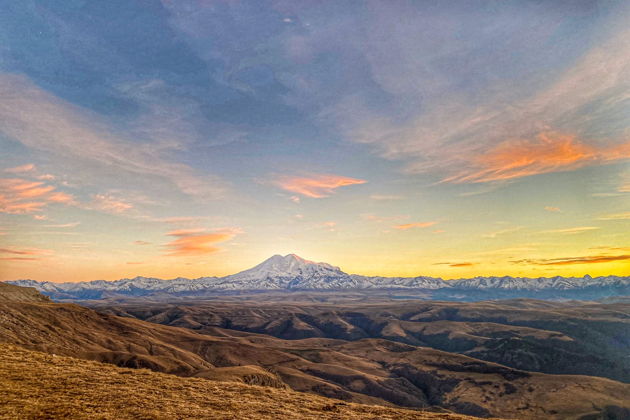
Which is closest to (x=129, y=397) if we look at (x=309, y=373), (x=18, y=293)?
(x=309, y=373)

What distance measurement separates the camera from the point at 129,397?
2459 cm

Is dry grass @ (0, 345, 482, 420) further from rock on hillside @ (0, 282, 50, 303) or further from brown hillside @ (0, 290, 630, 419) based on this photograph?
rock on hillside @ (0, 282, 50, 303)

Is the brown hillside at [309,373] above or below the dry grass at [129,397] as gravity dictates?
below

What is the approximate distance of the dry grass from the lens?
21.4m

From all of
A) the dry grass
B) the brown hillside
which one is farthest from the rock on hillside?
the dry grass

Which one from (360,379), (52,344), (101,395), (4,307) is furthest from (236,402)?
(360,379)

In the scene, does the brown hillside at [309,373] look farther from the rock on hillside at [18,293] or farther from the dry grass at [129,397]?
the dry grass at [129,397]

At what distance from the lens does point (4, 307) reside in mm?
95500

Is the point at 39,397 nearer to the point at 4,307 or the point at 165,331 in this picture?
the point at 4,307

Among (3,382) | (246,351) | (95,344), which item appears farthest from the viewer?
(246,351)

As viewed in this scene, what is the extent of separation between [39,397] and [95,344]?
388 ft

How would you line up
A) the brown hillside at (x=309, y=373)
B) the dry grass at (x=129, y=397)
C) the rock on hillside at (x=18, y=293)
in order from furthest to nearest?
the rock on hillside at (x=18, y=293) < the brown hillside at (x=309, y=373) < the dry grass at (x=129, y=397)

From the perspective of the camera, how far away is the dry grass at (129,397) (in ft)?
70.2

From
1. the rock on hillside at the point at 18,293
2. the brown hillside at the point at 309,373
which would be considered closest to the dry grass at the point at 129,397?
the brown hillside at the point at 309,373
